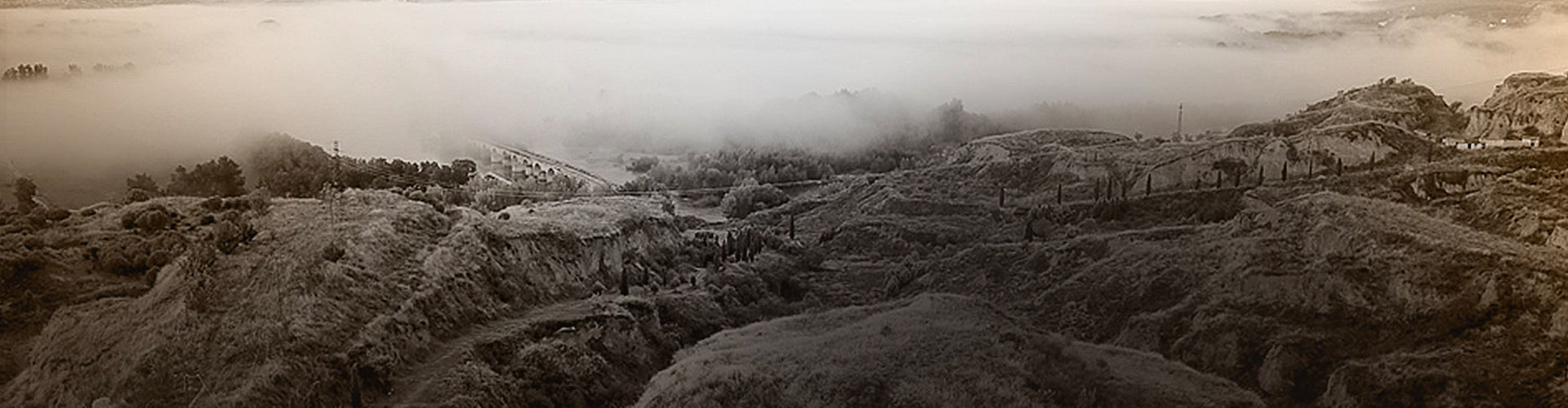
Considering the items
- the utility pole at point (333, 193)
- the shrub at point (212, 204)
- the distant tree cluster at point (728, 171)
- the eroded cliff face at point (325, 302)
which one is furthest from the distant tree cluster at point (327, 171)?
the distant tree cluster at point (728, 171)

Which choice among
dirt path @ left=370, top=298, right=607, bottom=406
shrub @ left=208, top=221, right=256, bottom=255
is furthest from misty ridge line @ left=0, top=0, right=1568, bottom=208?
dirt path @ left=370, top=298, right=607, bottom=406

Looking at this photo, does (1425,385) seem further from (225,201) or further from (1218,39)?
(225,201)

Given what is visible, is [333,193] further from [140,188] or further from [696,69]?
[696,69]

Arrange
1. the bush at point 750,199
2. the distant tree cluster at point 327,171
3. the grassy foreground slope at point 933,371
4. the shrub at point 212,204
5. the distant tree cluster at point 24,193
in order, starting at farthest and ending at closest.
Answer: the bush at point 750,199 → the distant tree cluster at point 327,171 → the shrub at point 212,204 → the grassy foreground slope at point 933,371 → the distant tree cluster at point 24,193

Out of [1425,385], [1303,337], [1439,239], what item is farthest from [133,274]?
[1439,239]

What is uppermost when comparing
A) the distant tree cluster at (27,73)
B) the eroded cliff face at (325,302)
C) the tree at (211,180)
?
the distant tree cluster at (27,73)

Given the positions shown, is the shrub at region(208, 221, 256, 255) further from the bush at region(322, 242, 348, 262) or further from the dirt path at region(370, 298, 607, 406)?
the dirt path at region(370, 298, 607, 406)

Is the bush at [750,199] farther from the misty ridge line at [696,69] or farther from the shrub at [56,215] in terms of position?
the shrub at [56,215]
